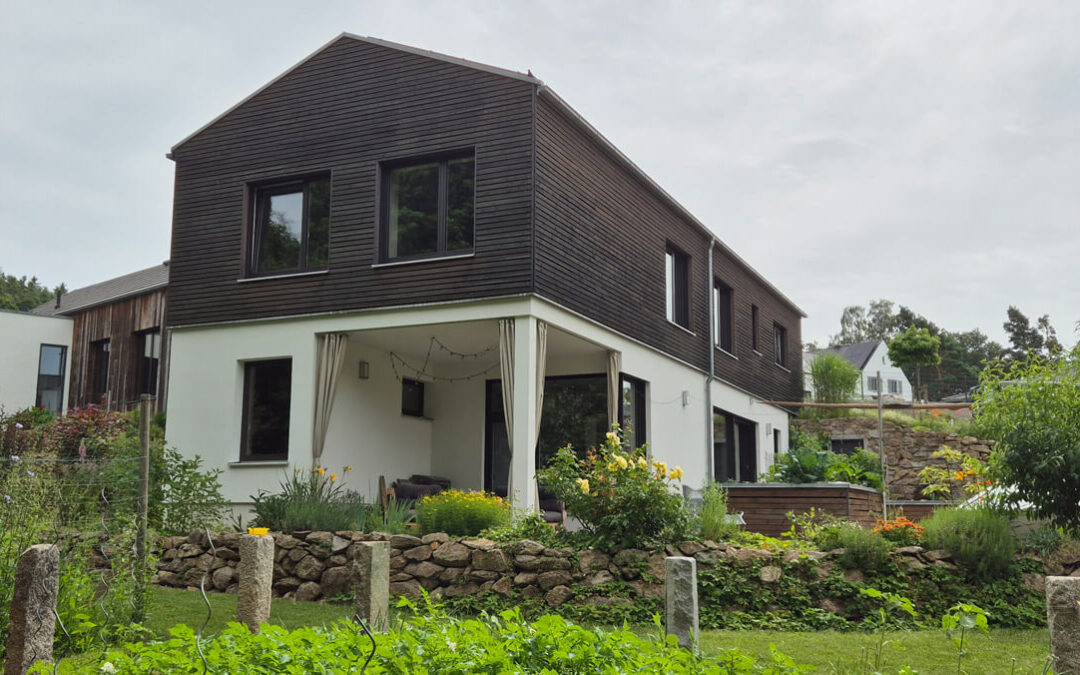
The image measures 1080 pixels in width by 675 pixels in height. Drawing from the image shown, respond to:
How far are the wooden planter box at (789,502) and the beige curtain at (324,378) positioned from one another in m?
5.89

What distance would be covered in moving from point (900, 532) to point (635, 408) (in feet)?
20.9

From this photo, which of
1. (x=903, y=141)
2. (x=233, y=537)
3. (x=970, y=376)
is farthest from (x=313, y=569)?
(x=970, y=376)

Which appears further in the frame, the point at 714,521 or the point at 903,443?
the point at 903,443

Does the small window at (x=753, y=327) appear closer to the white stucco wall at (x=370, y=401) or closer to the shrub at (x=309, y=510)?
the white stucco wall at (x=370, y=401)

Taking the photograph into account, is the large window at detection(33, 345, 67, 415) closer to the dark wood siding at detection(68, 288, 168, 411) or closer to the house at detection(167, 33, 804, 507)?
the dark wood siding at detection(68, 288, 168, 411)

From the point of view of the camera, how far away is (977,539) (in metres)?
8.26

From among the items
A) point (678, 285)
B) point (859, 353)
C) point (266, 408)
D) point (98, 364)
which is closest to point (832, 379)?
point (678, 285)

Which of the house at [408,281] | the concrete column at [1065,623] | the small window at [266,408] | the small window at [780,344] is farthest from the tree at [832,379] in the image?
the concrete column at [1065,623]

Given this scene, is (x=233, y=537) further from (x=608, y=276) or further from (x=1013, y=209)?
(x=1013, y=209)

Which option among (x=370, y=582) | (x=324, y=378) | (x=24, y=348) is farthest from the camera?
(x=24, y=348)

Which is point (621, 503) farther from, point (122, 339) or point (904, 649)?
point (122, 339)

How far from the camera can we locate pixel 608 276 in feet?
45.5

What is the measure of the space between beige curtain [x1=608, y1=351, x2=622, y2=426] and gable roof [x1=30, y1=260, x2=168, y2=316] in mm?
11360

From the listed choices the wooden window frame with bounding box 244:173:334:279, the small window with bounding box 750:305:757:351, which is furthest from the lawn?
the small window with bounding box 750:305:757:351
